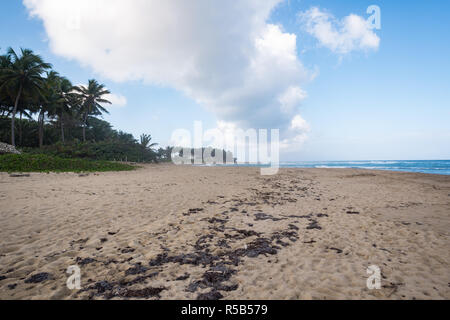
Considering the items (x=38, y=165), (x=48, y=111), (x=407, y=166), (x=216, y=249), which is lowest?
(x=216, y=249)

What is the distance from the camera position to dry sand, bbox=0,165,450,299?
2713 millimetres

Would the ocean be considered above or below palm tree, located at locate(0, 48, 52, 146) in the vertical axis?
below

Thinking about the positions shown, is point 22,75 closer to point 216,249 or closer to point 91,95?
point 91,95

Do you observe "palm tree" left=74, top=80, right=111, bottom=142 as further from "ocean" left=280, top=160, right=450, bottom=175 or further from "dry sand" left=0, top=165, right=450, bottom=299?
"ocean" left=280, top=160, right=450, bottom=175

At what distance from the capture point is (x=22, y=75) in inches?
885

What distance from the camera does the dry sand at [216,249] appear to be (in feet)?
8.90

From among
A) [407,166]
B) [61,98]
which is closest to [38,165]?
[61,98]

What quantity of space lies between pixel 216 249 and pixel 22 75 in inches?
1272

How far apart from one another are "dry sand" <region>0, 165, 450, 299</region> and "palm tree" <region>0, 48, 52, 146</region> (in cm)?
2451

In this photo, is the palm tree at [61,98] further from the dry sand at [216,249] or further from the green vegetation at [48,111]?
the dry sand at [216,249]

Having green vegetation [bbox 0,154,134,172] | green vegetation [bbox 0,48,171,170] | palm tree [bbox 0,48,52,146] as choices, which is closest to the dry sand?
green vegetation [bbox 0,154,134,172]

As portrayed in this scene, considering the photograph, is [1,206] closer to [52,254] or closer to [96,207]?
[96,207]

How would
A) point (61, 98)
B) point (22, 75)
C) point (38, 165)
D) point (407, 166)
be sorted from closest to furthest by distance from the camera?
point (38, 165)
point (22, 75)
point (61, 98)
point (407, 166)
